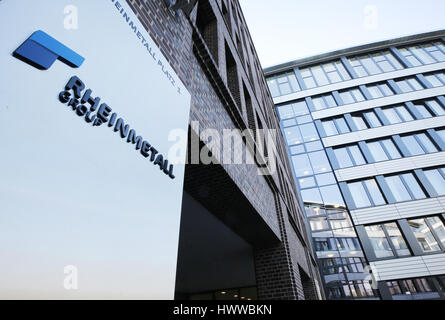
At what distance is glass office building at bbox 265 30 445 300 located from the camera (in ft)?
50.2

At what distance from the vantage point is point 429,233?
15578mm

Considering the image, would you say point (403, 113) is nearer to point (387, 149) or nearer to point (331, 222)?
point (387, 149)

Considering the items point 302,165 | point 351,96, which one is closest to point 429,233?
point 302,165

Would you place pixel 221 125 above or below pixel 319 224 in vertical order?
below

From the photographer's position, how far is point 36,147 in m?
1.14

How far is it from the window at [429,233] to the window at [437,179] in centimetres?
210

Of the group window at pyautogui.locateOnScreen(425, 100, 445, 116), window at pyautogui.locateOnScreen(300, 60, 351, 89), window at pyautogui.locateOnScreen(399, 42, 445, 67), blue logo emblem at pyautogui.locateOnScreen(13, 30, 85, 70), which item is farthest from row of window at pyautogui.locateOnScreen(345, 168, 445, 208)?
blue logo emblem at pyautogui.locateOnScreen(13, 30, 85, 70)

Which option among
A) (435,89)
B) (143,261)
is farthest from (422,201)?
(143,261)

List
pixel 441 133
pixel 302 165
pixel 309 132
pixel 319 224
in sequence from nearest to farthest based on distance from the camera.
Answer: pixel 319 224 < pixel 441 133 < pixel 302 165 < pixel 309 132

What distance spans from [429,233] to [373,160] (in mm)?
5975

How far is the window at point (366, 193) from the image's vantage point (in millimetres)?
17391

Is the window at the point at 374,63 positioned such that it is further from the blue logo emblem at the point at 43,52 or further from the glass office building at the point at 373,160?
the blue logo emblem at the point at 43,52
